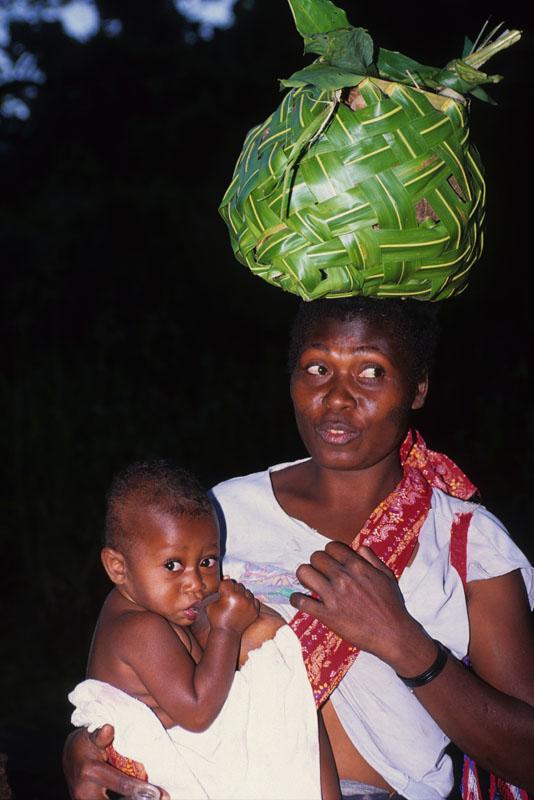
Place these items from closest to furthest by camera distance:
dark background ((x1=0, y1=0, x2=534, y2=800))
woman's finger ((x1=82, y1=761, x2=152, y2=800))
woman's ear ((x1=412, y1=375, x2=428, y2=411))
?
1. woman's finger ((x1=82, y1=761, x2=152, y2=800))
2. woman's ear ((x1=412, y1=375, x2=428, y2=411))
3. dark background ((x1=0, y1=0, x2=534, y2=800))

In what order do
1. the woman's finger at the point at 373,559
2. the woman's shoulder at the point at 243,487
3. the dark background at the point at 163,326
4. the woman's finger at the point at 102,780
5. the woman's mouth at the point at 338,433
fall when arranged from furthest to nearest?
the dark background at the point at 163,326
the woman's shoulder at the point at 243,487
the woman's mouth at the point at 338,433
the woman's finger at the point at 373,559
the woman's finger at the point at 102,780

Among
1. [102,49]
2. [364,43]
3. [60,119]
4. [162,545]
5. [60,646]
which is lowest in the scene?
[60,646]

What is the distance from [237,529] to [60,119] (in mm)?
10422

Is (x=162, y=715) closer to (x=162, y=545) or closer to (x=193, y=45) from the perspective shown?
(x=162, y=545)

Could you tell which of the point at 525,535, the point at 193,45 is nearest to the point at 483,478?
the point at 525,535

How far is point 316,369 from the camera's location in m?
2.22

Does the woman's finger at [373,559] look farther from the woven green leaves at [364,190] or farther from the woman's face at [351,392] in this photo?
the woven green leaves at [364,190]

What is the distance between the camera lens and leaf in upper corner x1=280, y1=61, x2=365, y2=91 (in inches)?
73.2

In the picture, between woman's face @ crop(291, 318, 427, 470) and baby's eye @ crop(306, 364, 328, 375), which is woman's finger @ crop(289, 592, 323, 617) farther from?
baby's eye @ crop(306, 364, 328, 375)

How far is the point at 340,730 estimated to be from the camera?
216 centimetres

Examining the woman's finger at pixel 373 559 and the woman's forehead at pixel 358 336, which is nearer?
the woman's finger at pixel 373 559

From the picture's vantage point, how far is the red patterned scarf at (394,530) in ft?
6.86

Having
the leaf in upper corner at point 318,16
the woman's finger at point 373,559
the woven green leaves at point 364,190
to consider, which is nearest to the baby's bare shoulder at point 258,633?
the woman's finger at point 373,559

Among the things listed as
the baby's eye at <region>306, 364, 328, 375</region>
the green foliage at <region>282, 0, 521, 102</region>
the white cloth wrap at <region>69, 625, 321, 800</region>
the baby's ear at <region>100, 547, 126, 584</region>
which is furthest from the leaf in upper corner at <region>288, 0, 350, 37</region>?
the white cloth wrap at <region>69, 625, 321, 800</region>
